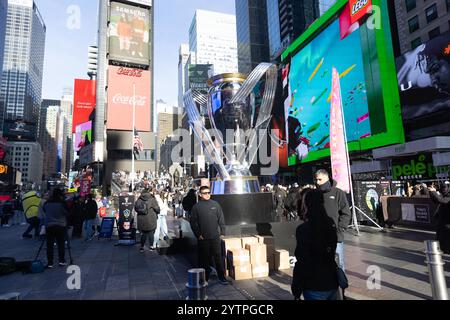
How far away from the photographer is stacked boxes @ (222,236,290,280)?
17.9 feet

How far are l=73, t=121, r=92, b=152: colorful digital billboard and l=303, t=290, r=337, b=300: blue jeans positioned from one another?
73.4 meters

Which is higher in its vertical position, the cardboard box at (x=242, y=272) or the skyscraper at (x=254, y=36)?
the skyscraper at (x=254, y=36)

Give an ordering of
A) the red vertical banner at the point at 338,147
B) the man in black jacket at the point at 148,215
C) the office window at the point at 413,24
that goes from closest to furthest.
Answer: the man in black jacket at the point at 148,215, the red vertical banner at the point at 338,147, the office window at the point at 413,24

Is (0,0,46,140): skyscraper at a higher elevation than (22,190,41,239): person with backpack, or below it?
higher

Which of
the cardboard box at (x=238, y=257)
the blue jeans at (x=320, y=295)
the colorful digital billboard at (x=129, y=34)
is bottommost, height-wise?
the cardboard box at (x=238, y=257)

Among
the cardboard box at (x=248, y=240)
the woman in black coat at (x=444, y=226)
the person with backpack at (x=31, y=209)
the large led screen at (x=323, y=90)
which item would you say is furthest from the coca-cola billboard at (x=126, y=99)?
the woman in black coat at (x=444, y=226)

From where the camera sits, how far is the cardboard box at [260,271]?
5484mm

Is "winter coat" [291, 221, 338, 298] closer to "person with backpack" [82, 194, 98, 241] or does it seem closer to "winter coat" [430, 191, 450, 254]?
"winter coat" [430, 191, 450, 254]

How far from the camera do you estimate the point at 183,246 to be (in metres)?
8.12

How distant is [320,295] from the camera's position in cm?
257

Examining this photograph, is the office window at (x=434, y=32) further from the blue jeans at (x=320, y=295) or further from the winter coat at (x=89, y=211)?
the blue jeans at (x=320, y=295)

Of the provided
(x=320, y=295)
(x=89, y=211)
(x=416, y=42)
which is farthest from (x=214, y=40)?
(x=320, y=295)

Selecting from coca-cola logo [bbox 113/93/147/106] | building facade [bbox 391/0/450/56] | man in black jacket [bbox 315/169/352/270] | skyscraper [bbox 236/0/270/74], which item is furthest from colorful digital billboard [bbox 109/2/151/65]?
man in black jacket [bbox 315/169/352/270]
